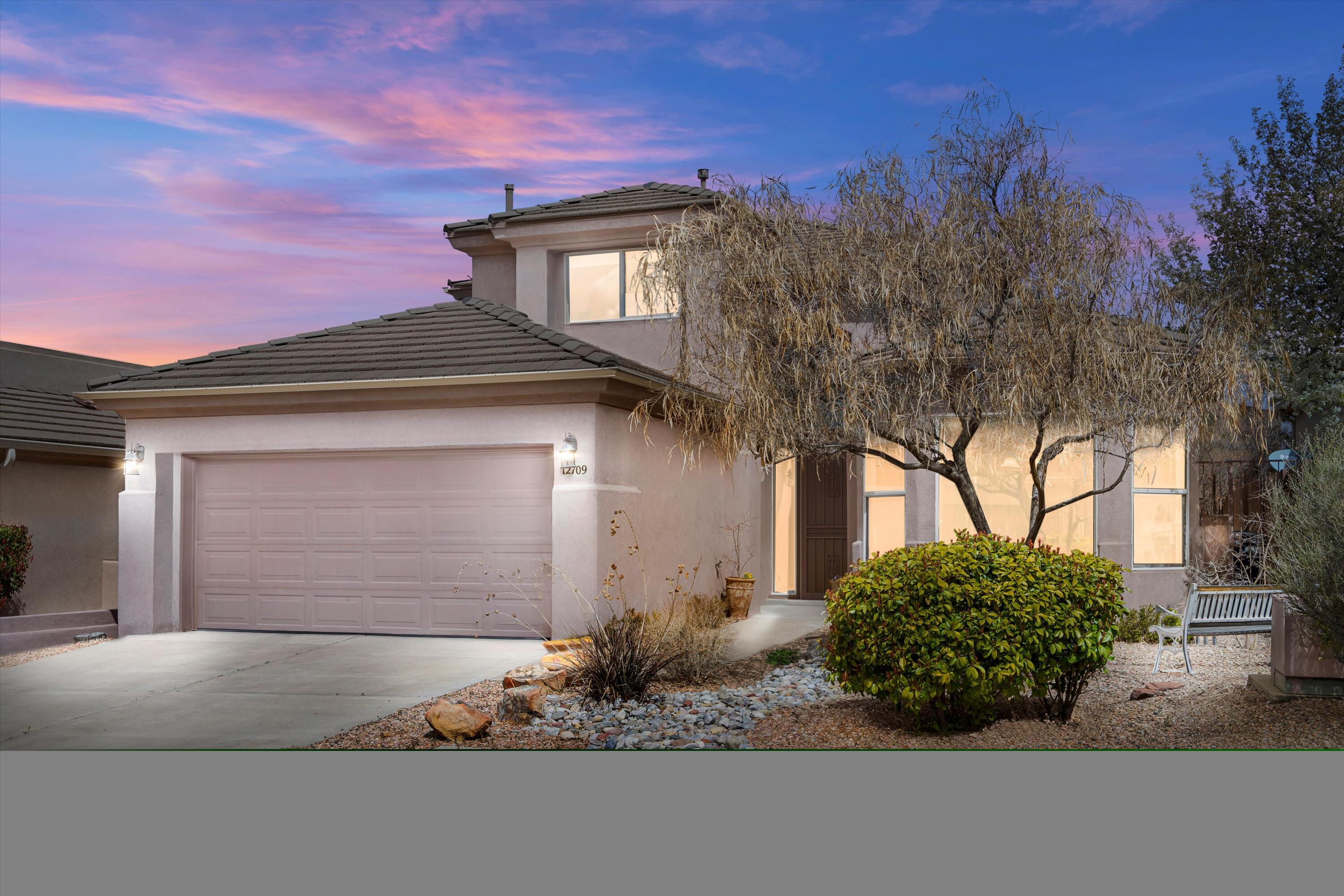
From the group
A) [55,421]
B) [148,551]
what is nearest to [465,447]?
[148,551]

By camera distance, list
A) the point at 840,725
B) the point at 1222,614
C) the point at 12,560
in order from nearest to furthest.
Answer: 1. the point at 840,725
2. the point at 1222,614
3. the point at 12,560

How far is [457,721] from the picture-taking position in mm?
7590

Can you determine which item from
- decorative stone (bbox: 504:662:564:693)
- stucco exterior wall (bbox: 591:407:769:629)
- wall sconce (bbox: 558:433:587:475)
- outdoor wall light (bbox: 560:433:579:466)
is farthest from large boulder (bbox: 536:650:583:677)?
outdoor wall light (bbox: 560:433:579:466)

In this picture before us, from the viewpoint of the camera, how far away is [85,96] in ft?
41.5

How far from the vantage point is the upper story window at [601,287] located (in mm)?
15953

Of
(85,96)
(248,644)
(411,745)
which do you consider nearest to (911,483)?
(411,745)

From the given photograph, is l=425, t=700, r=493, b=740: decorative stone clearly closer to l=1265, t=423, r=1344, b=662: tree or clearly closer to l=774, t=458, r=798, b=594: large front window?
l=1265, t=423, r=1344, b=662: tree

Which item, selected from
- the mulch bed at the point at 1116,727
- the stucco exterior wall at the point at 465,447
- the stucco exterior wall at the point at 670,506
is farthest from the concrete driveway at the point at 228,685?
the mulch bed at the point at 1116,727

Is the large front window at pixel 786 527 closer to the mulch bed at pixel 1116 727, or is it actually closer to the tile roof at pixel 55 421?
the mulch bed at pixel 1116 727

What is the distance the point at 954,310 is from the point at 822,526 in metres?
7.65

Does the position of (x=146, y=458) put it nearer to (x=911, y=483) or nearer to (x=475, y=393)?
(x=475, y=393)

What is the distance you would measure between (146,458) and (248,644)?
3.19m

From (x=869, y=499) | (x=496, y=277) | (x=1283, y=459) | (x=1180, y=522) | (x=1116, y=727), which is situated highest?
(x=496, y=277)

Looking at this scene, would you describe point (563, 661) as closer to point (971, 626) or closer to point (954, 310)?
point (971, 626)
